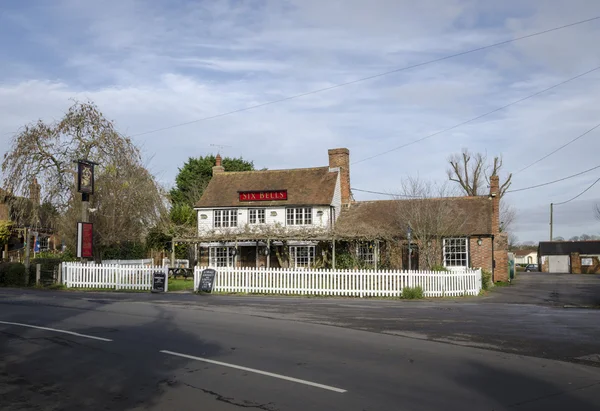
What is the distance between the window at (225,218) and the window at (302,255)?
460 centimetres

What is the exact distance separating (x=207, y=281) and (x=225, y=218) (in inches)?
591

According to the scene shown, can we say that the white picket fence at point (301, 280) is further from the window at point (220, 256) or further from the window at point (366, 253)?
the window at point (220, 256)

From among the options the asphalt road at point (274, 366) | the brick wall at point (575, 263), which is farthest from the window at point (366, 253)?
the brick wall at point (575, 263)

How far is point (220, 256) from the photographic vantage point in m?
41.9

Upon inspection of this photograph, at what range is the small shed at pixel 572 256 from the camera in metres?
70.5

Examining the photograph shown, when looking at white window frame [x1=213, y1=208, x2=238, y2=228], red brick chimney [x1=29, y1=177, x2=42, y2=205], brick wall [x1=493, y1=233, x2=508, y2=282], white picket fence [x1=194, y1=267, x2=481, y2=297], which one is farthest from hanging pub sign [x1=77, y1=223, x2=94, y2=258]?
brick wall [x1=493, y1=233, x2=508, y2=282]

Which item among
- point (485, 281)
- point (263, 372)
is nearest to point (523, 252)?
point (485, 281)

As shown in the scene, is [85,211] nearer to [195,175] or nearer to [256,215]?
[256,215]

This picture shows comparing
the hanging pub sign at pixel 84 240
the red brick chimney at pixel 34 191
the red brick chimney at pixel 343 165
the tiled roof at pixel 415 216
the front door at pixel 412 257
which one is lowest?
the front door at pixel 412 257

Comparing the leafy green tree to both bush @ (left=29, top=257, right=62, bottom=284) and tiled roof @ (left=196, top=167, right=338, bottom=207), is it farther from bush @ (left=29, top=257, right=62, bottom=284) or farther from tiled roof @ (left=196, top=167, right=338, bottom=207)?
bush @ (left=29, top=257, right=62, bottom=284)

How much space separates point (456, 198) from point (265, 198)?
41.3ft

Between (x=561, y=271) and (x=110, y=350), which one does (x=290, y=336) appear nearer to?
(x=110, y=350)

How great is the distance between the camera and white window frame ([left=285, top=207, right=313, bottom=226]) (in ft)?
132

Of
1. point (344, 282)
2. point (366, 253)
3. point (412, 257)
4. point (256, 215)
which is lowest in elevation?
point (344, 282)
